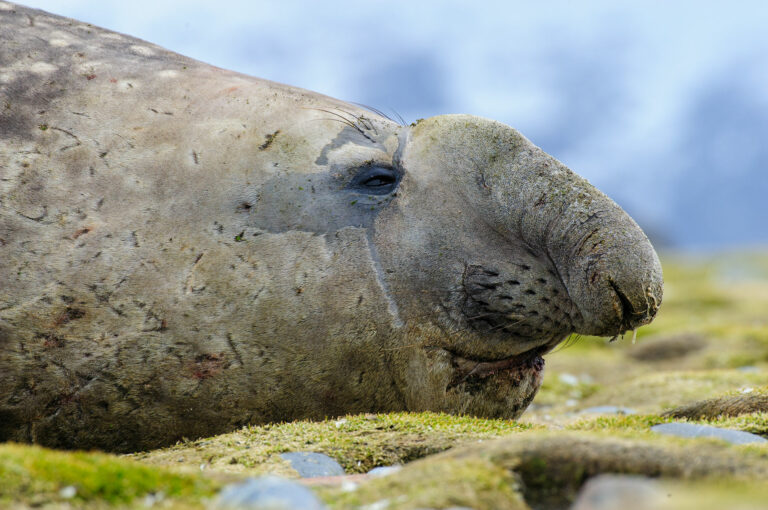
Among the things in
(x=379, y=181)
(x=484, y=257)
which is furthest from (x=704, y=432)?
(x=379, y=181)

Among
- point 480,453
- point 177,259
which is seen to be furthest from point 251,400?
point 480,453

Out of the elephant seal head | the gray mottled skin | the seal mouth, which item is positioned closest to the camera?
the gray mottled skin

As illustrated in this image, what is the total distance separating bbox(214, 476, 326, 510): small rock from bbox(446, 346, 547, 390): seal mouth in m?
2.46

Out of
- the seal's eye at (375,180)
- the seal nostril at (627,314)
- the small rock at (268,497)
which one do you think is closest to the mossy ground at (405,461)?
the small rock at (268,497)

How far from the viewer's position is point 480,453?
11.3ft

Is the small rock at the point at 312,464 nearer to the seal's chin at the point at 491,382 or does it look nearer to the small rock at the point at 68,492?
the seal's chin at the point at 491,382

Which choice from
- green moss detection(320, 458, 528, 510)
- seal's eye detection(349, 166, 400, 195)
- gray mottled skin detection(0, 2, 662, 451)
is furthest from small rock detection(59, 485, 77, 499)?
seal's eye detection(349, 166, 400, 195)

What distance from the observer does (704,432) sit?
180 inches

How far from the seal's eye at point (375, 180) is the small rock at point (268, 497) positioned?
105 inches

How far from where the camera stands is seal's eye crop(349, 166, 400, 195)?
5418mm

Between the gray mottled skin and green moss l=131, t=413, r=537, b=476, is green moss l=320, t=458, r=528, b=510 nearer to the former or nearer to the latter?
green moss l=131, t=413, r=537, b=476

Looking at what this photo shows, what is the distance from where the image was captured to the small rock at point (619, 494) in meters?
2.55

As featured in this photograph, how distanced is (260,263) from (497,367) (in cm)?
170

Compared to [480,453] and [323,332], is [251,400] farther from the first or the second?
[480,453]
